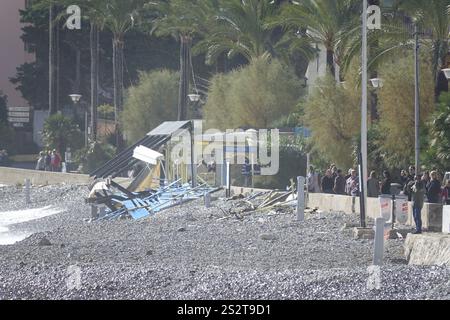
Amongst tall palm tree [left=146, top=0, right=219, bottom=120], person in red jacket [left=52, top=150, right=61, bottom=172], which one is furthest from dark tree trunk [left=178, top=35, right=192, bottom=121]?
person in red jacket [left=52, top=150, right=61, bottom=172]

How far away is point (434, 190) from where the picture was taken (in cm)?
2344

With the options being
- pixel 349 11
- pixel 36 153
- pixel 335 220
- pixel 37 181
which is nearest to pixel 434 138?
pixel 335 220

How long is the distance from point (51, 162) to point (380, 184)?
2582 centimetres

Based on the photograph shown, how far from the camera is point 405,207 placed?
23047 millimetres

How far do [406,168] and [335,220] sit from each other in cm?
675

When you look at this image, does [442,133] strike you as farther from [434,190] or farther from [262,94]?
[262,94]

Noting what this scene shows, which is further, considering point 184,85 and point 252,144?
point 184,85

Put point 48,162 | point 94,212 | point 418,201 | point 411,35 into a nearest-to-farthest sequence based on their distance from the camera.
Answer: point 418,201
point 411,35
point 94,212
point 48,162

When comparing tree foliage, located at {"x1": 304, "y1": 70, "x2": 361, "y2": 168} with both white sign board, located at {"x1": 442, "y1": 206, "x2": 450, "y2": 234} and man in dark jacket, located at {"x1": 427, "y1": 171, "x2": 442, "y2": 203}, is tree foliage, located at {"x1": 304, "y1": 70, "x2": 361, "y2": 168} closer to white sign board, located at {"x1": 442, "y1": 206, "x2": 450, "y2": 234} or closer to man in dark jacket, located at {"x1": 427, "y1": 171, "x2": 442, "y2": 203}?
man in dark jacket, located at {"x1": 427, "y1": 171, "x2": 442, "y2": 203}

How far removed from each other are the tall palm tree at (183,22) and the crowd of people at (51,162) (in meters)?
6.64

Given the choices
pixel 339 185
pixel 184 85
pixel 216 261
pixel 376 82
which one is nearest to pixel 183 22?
pixel 184 85

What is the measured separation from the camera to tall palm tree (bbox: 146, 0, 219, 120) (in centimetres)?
4634

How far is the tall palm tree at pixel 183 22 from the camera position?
46344 mm
